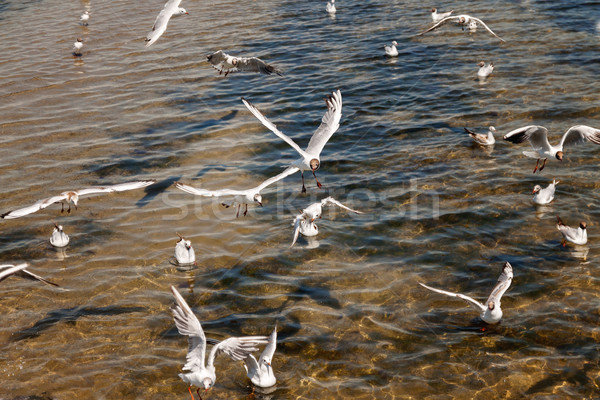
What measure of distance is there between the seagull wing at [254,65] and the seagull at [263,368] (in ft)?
33.7

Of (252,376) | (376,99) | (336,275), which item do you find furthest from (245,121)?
(252,376)

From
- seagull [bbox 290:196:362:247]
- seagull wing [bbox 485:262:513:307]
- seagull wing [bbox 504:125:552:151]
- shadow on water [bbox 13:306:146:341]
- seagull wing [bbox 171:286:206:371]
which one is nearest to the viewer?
seagull wing [bbox 171:286:206:371]

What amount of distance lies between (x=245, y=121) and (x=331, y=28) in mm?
10322

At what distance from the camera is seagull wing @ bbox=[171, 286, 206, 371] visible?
25.5 feet

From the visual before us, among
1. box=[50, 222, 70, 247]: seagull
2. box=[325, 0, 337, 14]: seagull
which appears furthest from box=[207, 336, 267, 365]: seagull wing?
box=[325, 0, 337, 14]: seagull

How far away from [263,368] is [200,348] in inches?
42.7

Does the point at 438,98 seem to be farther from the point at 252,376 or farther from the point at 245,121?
the point at 252,376

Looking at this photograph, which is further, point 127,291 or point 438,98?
point 438,98

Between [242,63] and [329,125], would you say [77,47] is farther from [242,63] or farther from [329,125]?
[329,125]

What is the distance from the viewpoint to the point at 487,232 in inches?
476

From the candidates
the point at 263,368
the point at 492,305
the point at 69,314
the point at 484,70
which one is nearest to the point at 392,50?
the point at 484,70

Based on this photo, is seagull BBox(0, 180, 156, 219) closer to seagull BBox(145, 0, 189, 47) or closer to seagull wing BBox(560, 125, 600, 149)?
seagull BBox(145, 0, 189, 47)

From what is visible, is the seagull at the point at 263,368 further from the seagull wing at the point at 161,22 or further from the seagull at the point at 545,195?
the seagull wing at the point at 161,22

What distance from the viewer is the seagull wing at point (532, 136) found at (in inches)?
479
